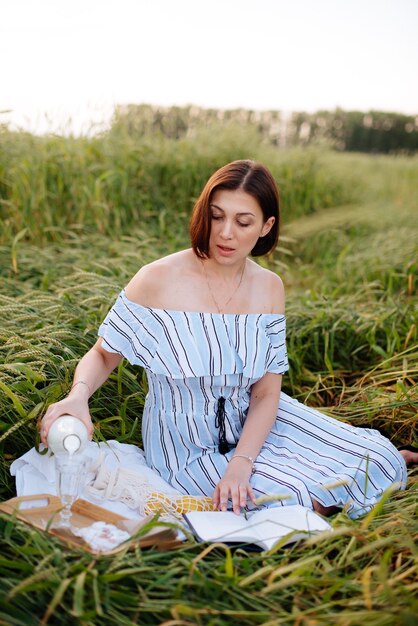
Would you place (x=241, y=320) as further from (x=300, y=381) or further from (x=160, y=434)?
(x=300, y=381)

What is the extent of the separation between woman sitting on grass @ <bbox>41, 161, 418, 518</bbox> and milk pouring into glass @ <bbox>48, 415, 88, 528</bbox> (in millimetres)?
353

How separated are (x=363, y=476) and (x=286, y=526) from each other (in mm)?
546

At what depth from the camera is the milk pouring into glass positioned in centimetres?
186

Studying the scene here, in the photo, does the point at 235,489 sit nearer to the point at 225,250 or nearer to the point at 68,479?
the point at 68,479

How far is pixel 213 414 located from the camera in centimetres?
239

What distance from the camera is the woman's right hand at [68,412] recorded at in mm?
1919

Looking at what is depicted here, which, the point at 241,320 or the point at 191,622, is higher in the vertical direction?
the point at 241,320

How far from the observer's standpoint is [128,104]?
21.9 ft

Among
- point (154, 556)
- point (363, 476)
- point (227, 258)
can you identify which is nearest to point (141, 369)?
point (227, 258)

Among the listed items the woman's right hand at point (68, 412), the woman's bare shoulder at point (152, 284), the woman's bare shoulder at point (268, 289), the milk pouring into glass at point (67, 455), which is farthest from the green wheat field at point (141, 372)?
the woman's bare shoulder at point (268, 289)

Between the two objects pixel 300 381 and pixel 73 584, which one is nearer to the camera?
pixel 73 584

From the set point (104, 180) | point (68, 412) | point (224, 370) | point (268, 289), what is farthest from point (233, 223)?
point (104, 180)

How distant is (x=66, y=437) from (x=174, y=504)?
482mm

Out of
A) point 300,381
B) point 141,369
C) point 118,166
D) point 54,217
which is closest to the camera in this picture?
point 141,369
